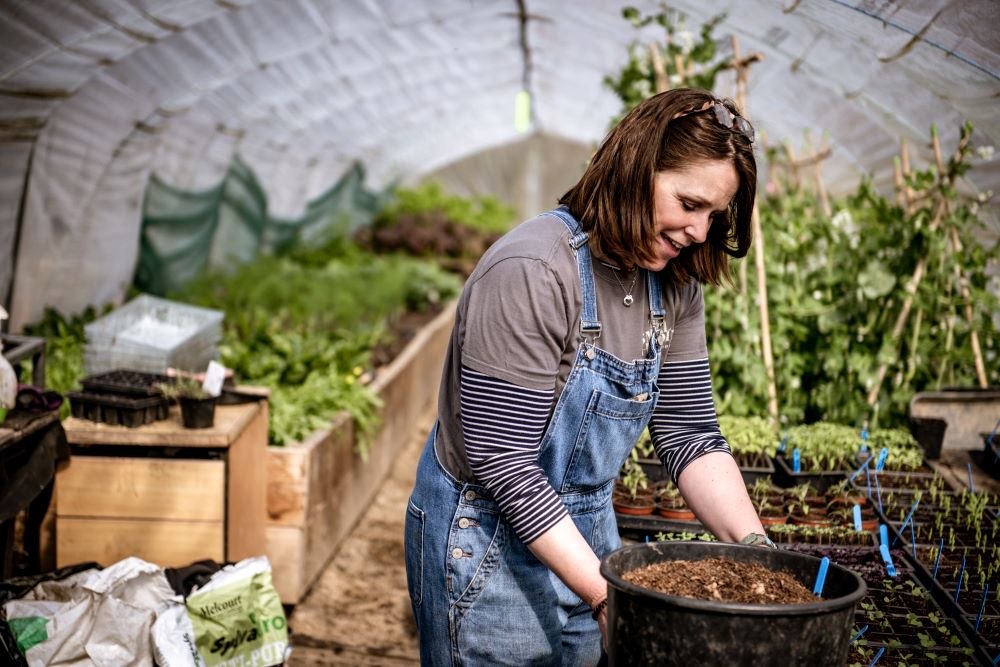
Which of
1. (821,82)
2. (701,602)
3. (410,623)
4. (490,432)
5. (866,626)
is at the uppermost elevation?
(821,82)

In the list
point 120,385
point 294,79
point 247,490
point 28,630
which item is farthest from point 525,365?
point 294,79

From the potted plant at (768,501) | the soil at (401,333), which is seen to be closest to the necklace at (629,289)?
the potted plant at (768,501)

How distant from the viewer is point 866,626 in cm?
209

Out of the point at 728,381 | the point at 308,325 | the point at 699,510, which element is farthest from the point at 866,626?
the point at 308,325

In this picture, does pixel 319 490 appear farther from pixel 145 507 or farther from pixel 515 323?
pixel 515 323

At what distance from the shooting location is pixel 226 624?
2781 mm

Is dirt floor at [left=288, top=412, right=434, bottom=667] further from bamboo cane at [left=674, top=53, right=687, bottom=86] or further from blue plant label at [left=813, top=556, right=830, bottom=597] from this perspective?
bamboo cane at [left=674, top=53, right=687, bottom=86]

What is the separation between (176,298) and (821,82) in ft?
14.2

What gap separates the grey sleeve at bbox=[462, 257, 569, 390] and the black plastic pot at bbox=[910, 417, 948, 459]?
8.94ft

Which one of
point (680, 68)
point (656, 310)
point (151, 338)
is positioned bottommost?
point (151, 338)

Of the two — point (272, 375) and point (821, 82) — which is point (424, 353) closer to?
point (272, 375)

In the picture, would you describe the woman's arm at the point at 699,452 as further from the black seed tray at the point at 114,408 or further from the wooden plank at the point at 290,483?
the wooden plank at the point at 290,483

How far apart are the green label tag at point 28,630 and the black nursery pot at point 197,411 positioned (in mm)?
841

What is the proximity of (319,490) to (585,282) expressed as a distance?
9.27 feet
